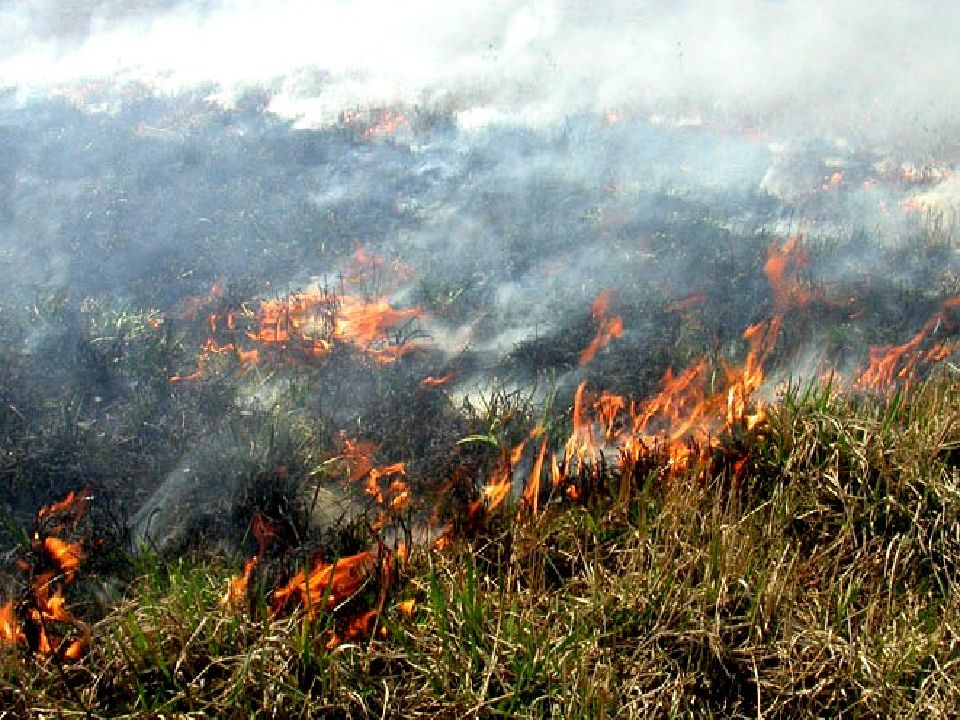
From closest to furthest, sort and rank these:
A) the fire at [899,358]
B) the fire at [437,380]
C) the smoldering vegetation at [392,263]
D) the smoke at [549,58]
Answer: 1. the smoldering vegetation at [392,263]
2. the fire at [899,358]
3. the fire at [437,380]
4. the smoke at [549,58]

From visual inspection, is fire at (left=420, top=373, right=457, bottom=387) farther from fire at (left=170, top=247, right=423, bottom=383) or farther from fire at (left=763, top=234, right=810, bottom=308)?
fire at (left=763, top=234, right=810, bottom=308)

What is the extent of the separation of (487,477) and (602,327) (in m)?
1.95

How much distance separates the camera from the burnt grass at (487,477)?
9.20 feet

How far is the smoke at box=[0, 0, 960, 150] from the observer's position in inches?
466

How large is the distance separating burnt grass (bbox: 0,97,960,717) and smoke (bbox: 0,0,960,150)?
433 centimetres

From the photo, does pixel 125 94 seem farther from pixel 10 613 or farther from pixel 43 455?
pixel 10 613

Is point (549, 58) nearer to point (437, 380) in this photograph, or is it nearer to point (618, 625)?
point (437, 380)

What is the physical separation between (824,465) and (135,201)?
7230mm

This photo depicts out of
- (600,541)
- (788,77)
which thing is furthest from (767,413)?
(788,77)

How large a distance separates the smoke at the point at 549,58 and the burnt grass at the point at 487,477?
4.33m

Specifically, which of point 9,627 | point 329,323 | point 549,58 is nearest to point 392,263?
point 329,323

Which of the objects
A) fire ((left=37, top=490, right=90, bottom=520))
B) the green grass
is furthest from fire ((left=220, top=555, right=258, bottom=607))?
fire ((left=37, top=490, right=90, bottom=520))

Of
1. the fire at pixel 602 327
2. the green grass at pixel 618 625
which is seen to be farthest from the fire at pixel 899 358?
the fire at pixel 602 327

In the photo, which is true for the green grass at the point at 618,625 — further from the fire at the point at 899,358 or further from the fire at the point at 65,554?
the fire at the point at 899,358
